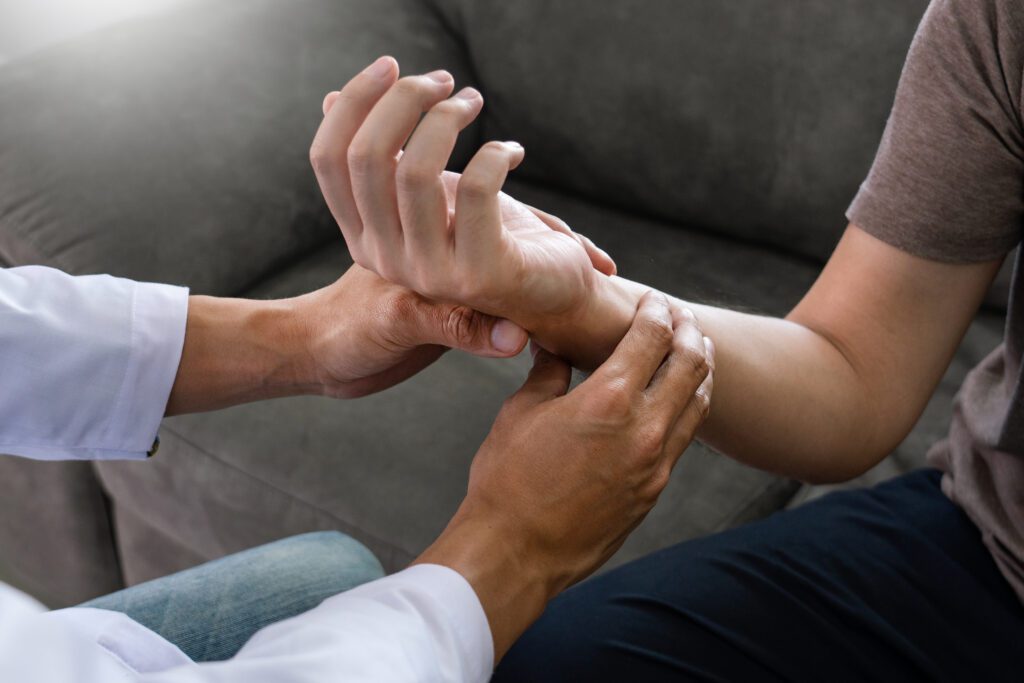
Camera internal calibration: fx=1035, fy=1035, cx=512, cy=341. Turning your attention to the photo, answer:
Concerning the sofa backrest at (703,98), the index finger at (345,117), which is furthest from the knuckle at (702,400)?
the sofa backrest at (703,98)

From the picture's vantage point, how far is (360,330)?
897mm

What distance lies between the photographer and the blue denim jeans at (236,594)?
2.99 feet

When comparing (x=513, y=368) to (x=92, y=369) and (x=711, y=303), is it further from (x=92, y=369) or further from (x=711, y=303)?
(x=92, y=369)

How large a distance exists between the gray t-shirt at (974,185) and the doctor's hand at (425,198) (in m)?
0.31

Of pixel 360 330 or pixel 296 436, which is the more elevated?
pixel 360 330

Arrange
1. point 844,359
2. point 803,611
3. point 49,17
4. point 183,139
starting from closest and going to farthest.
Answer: point 803,611, point 844,359, point 183,139, point 49,17

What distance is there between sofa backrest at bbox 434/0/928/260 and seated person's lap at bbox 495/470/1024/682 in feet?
2.08

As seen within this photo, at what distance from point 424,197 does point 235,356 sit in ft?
1.24

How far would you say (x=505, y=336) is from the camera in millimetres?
812

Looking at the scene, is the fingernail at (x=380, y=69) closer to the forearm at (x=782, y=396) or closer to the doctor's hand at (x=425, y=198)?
the doctor's hand at (x=425, y=198)

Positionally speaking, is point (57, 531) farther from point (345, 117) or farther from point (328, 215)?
point (345, 117)

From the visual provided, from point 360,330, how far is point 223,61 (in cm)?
77

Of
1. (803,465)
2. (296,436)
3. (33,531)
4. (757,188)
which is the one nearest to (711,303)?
(757,188)

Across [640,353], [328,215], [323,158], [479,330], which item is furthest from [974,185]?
[328,215]
